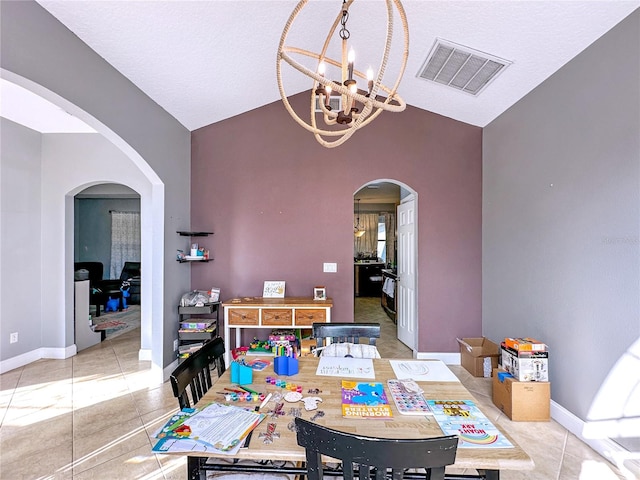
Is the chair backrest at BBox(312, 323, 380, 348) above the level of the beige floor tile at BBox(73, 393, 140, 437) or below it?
above

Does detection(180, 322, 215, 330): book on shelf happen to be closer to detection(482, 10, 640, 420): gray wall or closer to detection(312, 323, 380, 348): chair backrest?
detection(312, 323, 380, 348): chair backrest

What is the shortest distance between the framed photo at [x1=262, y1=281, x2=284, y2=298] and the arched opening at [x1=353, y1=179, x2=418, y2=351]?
1571 mm

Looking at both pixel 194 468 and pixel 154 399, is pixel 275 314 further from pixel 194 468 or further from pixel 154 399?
pixel 194 468

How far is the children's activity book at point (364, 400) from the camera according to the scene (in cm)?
133

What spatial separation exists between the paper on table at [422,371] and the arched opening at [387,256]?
214cm

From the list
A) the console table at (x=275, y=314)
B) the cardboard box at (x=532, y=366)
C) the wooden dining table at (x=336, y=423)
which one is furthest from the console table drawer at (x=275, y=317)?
the cardboard box at (x=532, y=366)

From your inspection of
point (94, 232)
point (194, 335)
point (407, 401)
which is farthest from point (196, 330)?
point (94, 232)

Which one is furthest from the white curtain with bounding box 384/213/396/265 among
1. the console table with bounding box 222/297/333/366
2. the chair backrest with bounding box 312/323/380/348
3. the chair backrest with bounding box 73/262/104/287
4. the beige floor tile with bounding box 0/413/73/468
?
the beige floor tile with bounding box 0/413/73/468

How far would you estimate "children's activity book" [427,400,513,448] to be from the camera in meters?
1.13

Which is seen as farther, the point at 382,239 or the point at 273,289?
the point at 382,239

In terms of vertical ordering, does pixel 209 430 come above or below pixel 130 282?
above

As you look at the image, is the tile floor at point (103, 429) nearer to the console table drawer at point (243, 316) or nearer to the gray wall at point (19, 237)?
the gray wall at point (19, 237)

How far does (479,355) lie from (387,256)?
20.9 ft

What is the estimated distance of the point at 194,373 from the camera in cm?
160
